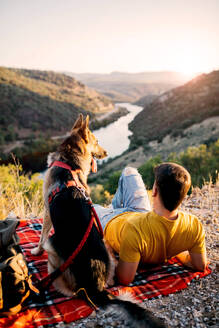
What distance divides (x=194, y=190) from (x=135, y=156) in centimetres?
3049

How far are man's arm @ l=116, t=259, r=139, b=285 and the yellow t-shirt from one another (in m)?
0.06

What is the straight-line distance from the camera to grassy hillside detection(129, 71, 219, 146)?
137ft

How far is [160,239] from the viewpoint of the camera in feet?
9.83

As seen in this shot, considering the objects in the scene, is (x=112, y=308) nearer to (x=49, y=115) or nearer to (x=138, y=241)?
(x=138, y=241)

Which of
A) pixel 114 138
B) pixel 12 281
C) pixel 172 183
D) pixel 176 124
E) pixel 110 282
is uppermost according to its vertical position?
pixel 172 183

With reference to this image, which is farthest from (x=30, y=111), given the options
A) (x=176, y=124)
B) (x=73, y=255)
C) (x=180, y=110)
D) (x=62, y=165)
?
(x=73, y=255)

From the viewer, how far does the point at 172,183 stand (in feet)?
8.50

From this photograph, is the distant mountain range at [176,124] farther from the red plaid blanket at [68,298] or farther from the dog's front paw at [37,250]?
the dog's front paw at [37,250]

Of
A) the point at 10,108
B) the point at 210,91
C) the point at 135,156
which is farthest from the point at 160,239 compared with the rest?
the point at 10,108

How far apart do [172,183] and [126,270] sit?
1.19 metres

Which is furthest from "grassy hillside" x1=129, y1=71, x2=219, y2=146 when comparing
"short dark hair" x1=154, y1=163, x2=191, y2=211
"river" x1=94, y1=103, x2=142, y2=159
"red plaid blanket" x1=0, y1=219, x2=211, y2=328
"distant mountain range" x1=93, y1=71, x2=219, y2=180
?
"short dark hair" x1=154, y1=163, x2=191, y2=211

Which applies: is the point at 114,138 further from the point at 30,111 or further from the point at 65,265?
the point at 65,265

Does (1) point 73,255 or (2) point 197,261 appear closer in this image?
(1) point 73,255

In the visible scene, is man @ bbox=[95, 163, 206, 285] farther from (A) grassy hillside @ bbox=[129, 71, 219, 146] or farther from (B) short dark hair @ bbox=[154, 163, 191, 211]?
(A) grassy hillside @ bbox=[129, 71, 219, 146]
